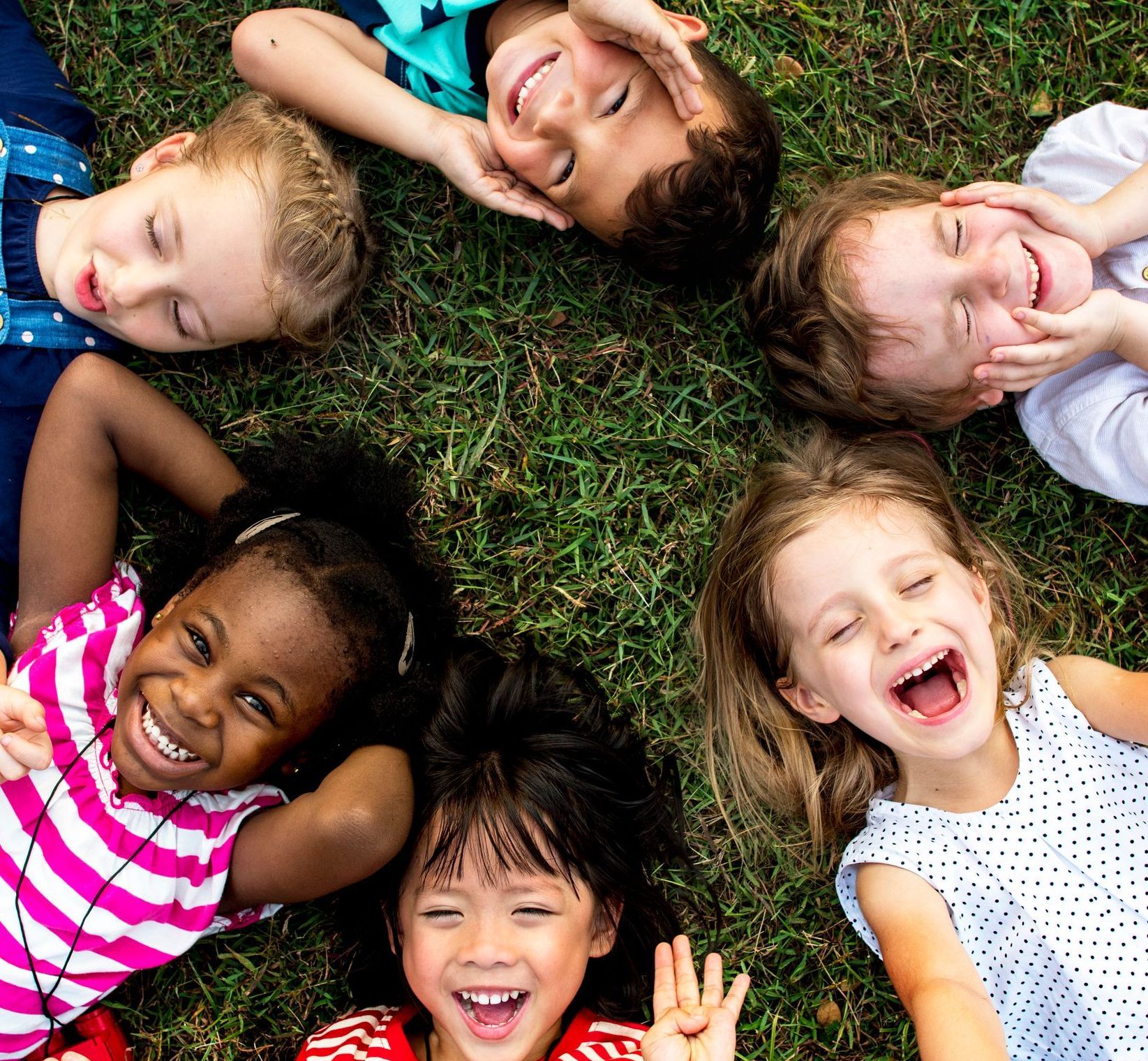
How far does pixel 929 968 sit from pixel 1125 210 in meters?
2.07

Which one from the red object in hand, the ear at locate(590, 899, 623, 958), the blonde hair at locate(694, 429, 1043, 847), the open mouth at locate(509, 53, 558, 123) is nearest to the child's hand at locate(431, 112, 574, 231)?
the open mouth at locate(509, 53, 558, 123)

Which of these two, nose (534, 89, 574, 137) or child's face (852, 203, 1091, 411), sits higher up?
nose (534, 89, 574, 137)

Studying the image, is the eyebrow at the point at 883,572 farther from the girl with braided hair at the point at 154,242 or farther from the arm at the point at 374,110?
the girl with braided hair at the point at 154,242

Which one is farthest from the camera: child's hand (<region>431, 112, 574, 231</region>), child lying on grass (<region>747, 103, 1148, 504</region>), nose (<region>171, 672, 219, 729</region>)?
child's hand (<region>431, 112, 574, 231</region>)

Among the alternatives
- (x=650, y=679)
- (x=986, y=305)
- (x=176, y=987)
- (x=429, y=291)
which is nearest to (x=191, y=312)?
(x=429, y=291)

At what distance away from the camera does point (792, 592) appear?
271 cm

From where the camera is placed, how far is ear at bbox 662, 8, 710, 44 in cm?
280

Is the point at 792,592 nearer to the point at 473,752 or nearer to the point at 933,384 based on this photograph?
the point at 933,384

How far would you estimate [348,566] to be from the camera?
260 centimetres

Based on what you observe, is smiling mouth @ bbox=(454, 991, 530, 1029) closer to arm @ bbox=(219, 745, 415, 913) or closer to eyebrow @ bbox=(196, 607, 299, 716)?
arm @ bbox=(219, 745, 415, 913)

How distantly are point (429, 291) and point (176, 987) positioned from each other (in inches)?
82.6

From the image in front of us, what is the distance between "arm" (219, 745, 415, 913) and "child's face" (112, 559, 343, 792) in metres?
0.15

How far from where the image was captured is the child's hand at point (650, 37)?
8.57 feet

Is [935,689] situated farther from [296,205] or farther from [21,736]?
[21,736]
